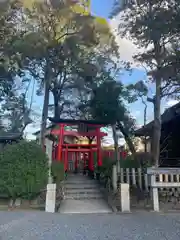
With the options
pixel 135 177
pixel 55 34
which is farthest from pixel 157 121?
pixel 55 34

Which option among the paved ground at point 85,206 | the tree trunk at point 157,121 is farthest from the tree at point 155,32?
the paved ground at point 85,206

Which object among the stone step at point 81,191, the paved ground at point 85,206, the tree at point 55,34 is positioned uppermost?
the tree at point 55,34

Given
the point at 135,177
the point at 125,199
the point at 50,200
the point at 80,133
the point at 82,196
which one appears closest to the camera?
the point at 50,200

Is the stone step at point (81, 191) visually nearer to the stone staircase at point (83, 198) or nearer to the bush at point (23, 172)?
the stone staircase at point (83, 198)

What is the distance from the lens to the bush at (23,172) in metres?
8.02

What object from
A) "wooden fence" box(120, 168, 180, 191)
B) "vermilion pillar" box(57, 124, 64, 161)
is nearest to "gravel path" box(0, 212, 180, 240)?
"wooden fence" box(120, 168, 180, 191)

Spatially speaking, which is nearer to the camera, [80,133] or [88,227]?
[88,227]

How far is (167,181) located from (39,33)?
9.48 m

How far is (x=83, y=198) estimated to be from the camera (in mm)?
8992

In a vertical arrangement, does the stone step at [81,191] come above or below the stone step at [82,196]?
above

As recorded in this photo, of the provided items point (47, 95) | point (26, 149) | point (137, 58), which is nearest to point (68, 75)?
point (47, 95)

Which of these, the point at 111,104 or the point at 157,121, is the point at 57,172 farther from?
the point at 111,104

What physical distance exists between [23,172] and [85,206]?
2.32 metres

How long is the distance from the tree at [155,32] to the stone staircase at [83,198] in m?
2.83
